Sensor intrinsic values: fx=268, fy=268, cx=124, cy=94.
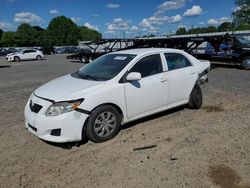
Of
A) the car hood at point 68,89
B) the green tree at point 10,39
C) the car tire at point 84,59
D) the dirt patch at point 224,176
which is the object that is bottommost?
the dirt patch at point 224,176

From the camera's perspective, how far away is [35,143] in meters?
4.75

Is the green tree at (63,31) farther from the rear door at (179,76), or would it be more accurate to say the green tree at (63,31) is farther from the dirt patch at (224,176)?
the dirt patch at (224,176)

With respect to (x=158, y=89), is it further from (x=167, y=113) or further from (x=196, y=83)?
(x=196, y=83)

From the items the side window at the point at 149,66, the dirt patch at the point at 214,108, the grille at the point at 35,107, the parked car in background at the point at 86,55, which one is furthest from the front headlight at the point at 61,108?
the parked car in background at the point at 86,55

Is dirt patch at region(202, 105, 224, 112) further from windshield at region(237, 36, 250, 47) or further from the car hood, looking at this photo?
windshield at region(237, 36, 250, 47)

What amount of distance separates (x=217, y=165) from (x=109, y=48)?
20640 mm

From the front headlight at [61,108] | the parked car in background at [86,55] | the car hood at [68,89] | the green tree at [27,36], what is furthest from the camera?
the green tree at [27,36]

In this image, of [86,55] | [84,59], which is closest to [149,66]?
[86,55]

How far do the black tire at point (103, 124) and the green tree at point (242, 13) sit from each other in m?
67.4

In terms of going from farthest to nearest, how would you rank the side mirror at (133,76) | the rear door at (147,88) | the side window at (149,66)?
the side window at (149,66) < the rear door at (147,88) < the side mirror at (133,76)

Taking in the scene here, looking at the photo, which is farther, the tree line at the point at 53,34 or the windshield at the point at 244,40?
the tree line at the point at 53,34

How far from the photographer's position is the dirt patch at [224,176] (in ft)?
11.1

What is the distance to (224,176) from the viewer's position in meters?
3.55

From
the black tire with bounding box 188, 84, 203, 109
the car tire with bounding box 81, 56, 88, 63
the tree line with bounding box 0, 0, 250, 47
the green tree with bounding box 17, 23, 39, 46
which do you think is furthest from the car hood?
the green tree with bounding box 17, 23, 39, 46
